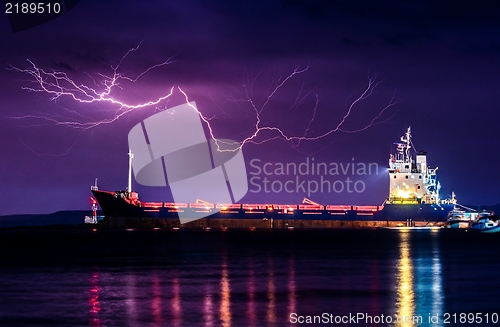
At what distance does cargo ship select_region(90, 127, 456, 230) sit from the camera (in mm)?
115312

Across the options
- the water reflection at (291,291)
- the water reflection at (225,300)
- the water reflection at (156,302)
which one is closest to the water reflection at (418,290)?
the water reflection at (291,291)

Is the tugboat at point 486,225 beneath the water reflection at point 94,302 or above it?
above

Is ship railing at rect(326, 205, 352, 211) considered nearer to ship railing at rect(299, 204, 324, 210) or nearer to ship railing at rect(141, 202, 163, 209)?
ship railing at rect(299, 204, 324, 210)

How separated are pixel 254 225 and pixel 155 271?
8360cm

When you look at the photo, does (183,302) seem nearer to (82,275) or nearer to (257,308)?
(257,308)

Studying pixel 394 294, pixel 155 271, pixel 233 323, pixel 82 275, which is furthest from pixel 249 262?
pixel 233 323

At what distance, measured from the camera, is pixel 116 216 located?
117 metres

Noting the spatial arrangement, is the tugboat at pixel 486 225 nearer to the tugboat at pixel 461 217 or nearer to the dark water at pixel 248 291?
the tugboat at pixel 461 217

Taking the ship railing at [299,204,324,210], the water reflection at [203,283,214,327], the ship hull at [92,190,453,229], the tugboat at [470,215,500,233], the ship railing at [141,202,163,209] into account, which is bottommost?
the water reflection at [203,283,214,327]

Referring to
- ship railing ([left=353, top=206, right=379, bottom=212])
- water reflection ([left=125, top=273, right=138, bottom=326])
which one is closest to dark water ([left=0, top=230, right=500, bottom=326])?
water reflection ([left=125, top=273, right=138, bottom=326])

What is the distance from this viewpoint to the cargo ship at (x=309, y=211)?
4540 inches

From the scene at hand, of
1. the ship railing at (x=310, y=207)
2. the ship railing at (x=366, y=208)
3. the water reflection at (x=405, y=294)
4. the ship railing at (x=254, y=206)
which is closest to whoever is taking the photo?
the water reflection at (x=405, y=294)

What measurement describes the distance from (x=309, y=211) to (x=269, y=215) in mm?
5690

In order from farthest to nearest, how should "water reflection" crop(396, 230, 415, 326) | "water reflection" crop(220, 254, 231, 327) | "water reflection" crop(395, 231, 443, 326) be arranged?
"water reflection" crop(395, 231, 443, 326) < "water reflection" crop(396, 230, 415, 326) < "water reflection" crop(220, 254, 231, 327)
